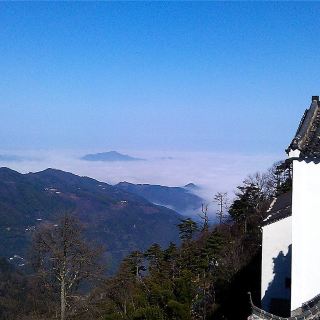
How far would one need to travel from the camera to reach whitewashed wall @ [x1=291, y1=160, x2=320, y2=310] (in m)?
9.35

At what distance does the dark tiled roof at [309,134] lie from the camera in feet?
30.4

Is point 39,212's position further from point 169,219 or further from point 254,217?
point 254,217

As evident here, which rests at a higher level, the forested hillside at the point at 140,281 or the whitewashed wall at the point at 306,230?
the whitewashed wall at the point at 306,230

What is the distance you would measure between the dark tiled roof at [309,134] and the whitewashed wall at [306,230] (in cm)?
23

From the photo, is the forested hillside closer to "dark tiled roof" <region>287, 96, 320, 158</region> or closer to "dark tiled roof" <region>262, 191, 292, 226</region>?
"dark tiled roof" <region>262, 191, 292, 226</region>

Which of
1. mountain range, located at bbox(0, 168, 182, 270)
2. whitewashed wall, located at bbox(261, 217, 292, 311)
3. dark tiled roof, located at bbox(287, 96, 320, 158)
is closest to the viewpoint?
dark tiled roof, located at bbox(287, 96, 320, 158)

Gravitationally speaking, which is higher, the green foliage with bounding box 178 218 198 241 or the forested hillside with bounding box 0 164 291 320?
the green foliage with bounding box 178 218 198 241

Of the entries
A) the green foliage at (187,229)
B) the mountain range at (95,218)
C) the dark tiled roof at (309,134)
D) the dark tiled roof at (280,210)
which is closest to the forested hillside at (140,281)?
the dark tiled roof at (280,210)

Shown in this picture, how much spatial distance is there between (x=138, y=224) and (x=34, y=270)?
147m

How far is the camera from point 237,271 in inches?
1056

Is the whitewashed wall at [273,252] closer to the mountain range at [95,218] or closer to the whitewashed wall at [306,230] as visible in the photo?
the whitewashed wall at [306,230]

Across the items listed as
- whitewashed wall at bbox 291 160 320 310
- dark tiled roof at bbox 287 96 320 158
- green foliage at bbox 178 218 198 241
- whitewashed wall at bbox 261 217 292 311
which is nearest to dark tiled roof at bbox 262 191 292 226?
whitewashed wall at bbox 261 217 292 311

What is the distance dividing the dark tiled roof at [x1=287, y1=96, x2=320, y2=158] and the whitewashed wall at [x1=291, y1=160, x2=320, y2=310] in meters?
0.23

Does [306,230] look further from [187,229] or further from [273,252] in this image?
[187,229]
